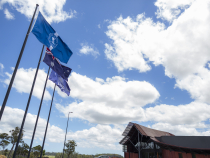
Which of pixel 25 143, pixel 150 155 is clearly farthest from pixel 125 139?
pixel 25 143

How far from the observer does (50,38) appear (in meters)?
12.5

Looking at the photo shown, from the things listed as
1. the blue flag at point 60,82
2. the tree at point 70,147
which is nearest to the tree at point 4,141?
the tree at point 70,147

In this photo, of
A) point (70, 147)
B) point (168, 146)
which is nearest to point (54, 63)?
point (168, 146)

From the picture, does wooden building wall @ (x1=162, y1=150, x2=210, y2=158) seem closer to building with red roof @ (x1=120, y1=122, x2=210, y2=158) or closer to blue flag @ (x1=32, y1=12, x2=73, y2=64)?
building with red roof @ (x1=120, y1=122, x2=210, y2=158)

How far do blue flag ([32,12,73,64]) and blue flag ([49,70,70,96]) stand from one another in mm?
4382

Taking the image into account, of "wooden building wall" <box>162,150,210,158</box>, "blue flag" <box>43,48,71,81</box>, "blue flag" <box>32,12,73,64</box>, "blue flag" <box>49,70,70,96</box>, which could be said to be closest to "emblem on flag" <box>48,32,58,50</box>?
"blue flag" <box>32,12,73,64</box>

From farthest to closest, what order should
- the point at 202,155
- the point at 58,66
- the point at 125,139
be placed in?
the point at 125,139, the point at 202,155, the point at 58,66

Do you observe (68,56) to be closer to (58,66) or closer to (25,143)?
(58,66)

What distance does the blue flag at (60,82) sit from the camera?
61.4 ft

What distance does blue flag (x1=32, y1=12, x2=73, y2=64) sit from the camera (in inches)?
439

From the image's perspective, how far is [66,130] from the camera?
4328 centimetres

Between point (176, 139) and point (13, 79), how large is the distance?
3161cm

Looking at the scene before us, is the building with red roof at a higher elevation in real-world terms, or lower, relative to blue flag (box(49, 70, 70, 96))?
lower

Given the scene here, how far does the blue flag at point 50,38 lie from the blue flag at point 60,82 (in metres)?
4.38
